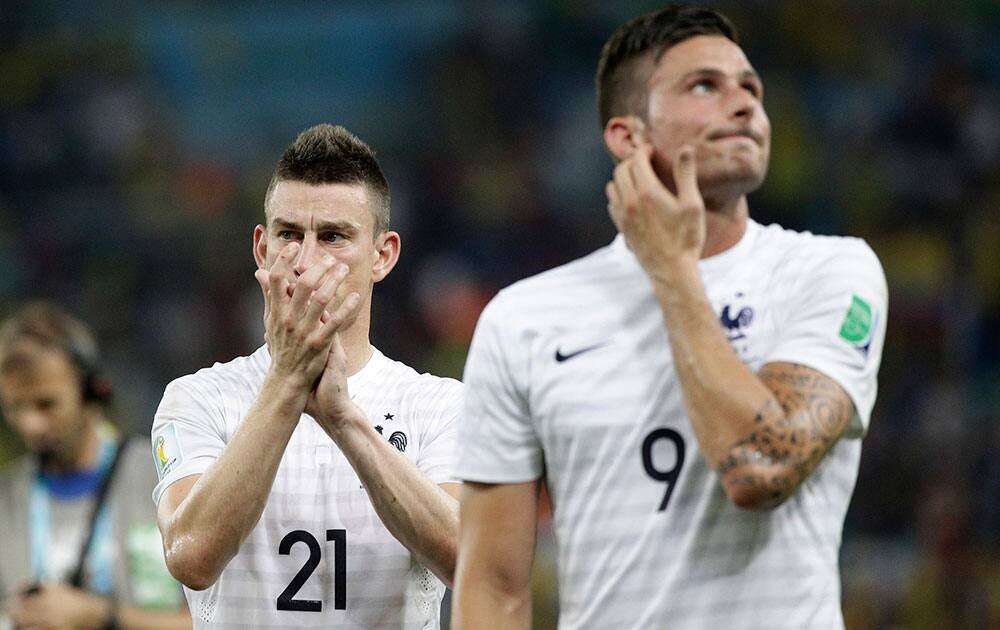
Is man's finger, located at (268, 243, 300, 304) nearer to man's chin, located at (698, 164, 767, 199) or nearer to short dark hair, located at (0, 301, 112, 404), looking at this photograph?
man's chin, located at (698, 164, 767, 199)

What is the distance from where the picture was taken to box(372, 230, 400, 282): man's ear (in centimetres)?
395

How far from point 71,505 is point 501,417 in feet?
10.3

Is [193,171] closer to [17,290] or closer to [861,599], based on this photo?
[17,290]

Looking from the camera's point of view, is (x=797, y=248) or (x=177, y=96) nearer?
(x=797, y=248)

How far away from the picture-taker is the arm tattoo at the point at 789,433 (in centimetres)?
263

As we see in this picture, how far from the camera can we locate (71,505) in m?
5.60

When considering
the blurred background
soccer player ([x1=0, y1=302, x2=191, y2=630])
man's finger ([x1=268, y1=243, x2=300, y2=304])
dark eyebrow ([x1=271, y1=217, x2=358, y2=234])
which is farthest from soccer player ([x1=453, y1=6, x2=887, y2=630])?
the blurred background

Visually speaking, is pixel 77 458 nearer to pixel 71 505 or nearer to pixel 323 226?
pixel 71 505

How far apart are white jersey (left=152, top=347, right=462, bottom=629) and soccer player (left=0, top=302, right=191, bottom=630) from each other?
1555 millimetres

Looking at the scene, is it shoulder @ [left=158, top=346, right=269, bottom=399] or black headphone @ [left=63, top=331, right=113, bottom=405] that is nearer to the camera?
shoulder @ [left=158, top=346, right=269, bottom=399]

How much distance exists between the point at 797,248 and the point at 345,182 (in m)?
1.39

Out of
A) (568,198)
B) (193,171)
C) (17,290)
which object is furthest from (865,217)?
(17,290)

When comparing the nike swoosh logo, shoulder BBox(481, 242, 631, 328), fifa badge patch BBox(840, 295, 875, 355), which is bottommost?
the nike swoosh logo

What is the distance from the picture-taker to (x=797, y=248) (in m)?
2.99
